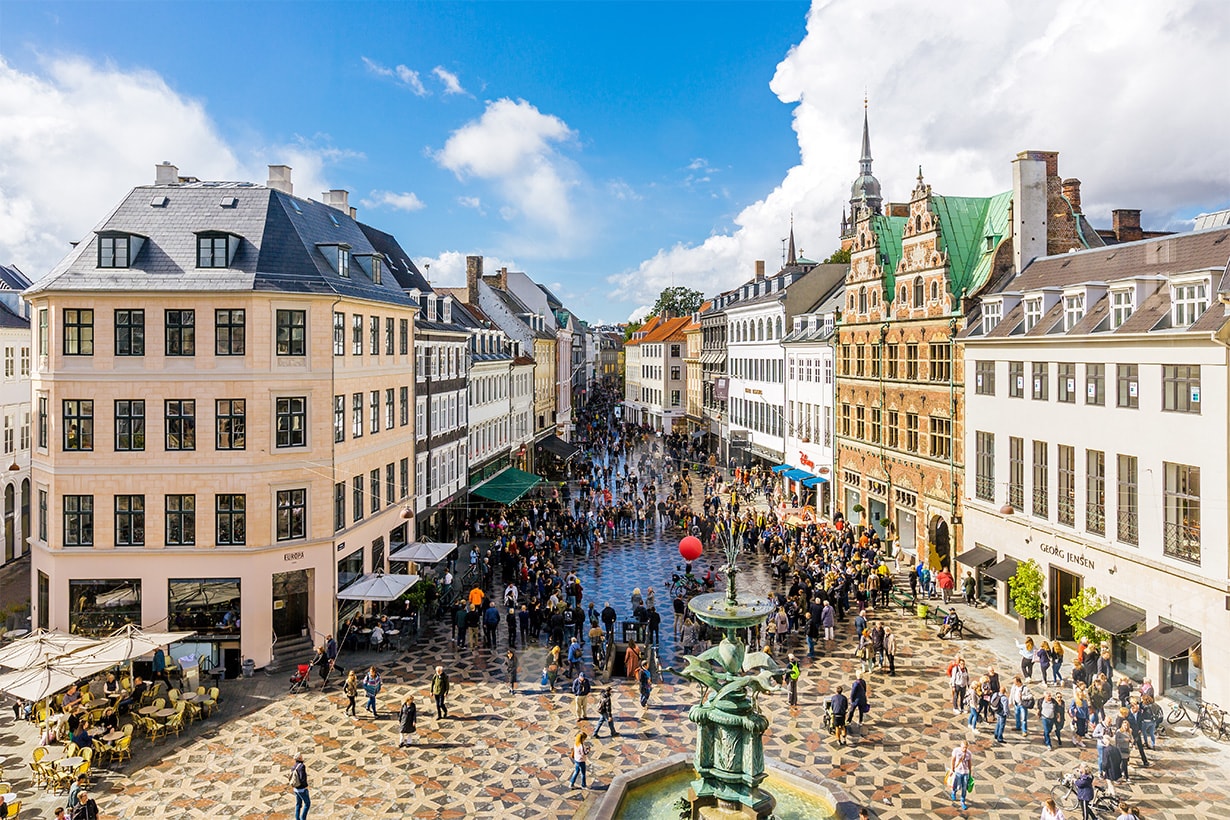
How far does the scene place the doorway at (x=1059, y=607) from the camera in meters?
26.4

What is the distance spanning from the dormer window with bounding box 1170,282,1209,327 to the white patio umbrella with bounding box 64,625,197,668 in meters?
27.5

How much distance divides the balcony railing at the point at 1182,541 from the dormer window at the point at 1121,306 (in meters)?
5.93

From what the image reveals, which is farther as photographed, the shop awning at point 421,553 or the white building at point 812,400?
the white building at point 812,400

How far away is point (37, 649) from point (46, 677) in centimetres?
156

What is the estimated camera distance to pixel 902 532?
126 feet

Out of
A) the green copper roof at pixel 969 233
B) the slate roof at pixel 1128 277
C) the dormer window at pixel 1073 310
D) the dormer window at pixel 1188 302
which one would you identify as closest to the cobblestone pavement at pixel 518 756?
the dormer window at pixel 1188 302

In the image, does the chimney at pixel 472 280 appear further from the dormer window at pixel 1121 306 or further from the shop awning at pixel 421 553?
the dormer window at pixel 1121 306

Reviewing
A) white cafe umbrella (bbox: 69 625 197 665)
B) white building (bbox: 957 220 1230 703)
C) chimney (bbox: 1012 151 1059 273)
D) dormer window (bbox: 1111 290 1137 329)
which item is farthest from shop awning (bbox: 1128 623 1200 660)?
white cafe umbrella (bbox: 69 625 197 665)

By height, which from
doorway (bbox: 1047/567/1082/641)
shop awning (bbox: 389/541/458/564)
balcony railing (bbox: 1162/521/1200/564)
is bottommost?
doorway (bbox: 1047/567/1082/641)

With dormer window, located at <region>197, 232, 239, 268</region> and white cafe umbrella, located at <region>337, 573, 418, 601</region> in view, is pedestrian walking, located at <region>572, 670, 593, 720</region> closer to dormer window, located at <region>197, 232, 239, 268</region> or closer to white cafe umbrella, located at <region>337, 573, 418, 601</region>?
white cafe umbrella, located at <region>337, 573, 418, 601</region>

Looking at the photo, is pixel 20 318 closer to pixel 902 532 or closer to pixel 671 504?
pixel 671 504

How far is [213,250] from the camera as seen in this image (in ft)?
82.7

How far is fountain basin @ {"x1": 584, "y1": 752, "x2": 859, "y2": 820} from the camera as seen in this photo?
1503 cm

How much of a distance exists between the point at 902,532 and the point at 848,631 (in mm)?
12070
